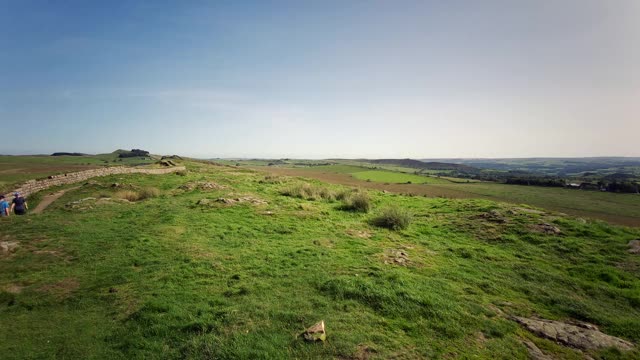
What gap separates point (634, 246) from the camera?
13.0 m

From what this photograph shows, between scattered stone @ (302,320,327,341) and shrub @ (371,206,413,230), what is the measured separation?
10.5 meters

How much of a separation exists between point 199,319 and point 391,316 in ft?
16.2

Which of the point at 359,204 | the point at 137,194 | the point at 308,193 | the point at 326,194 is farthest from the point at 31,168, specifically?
the point at 359,204

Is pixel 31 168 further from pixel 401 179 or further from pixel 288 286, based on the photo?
pixel 401 179

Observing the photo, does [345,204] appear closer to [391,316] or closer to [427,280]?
[427,280]

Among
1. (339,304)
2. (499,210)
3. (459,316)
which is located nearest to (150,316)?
(339,304)

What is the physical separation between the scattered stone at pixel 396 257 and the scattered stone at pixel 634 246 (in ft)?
32.3

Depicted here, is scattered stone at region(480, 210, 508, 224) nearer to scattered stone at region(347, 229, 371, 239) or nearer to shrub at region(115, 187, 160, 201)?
scattered stone at region(347, 229, 371, 239)

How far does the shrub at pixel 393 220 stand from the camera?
54.6 feet

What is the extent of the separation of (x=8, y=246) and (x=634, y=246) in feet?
87.1

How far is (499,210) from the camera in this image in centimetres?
Result: 1900

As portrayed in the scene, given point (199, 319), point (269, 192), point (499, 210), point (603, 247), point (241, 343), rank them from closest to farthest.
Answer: point (241, 343), point (199, 319), point (603, 247), point (499, 210), point (269, 192)

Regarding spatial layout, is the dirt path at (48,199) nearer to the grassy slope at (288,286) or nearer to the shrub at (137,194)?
the shrub at (137,194)

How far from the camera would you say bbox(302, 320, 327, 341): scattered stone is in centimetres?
655
